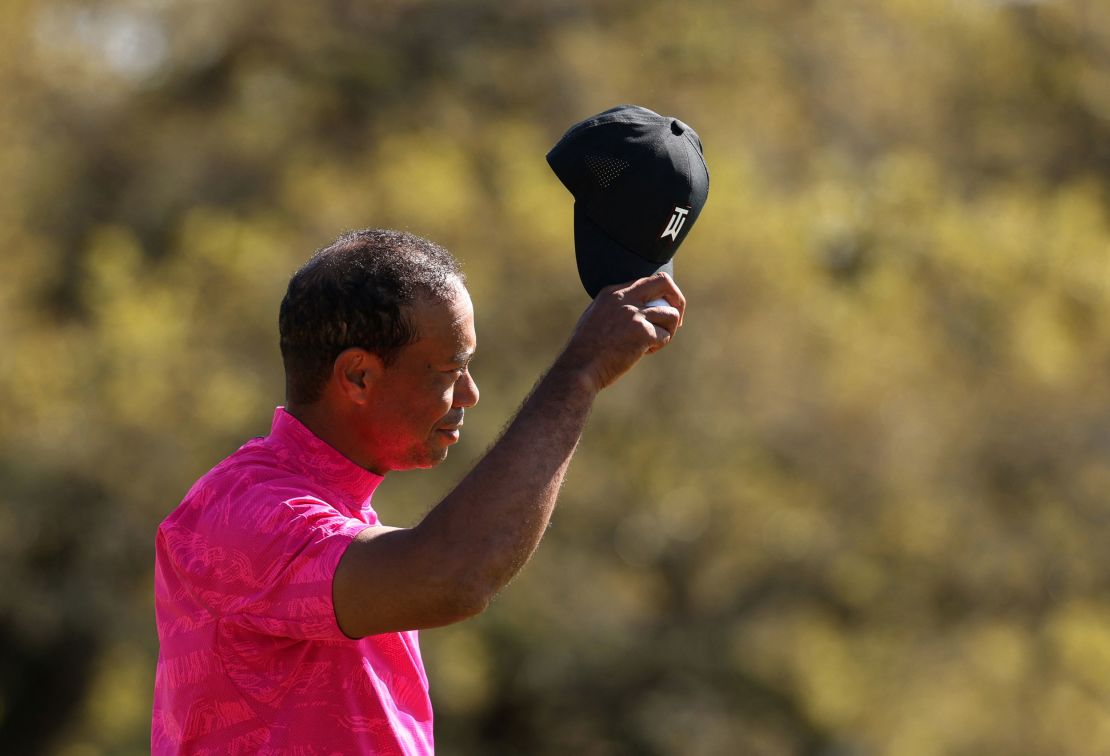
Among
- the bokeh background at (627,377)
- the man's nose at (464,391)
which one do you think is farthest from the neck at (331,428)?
the bokeh background at (627,377)

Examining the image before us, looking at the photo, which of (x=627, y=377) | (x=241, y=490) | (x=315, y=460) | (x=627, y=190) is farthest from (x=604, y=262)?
(x=627, y=377)

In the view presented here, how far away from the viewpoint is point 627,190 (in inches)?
85.4

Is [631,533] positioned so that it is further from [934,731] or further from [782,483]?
[934,731]

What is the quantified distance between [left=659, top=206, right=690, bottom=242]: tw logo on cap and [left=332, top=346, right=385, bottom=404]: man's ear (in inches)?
17.5

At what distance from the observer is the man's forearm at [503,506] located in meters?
1.80

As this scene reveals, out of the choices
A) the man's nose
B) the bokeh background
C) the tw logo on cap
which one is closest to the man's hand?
the tw logo on cap

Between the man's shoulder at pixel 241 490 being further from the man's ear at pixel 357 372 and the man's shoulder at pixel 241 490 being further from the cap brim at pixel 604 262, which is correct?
the cap brim at pixel 604 262

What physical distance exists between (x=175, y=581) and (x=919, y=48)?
77.7 feet

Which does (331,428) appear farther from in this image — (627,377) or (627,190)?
(627,377)

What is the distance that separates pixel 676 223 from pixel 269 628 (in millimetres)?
799

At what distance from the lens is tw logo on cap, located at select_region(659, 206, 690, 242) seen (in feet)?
7.11

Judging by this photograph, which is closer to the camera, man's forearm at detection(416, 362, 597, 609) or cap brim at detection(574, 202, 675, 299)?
man's forearm at detection(416, 362, 597, 609)

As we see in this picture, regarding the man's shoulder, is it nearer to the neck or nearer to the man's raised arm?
the neck

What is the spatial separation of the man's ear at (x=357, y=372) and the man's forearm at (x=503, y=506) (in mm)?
285
